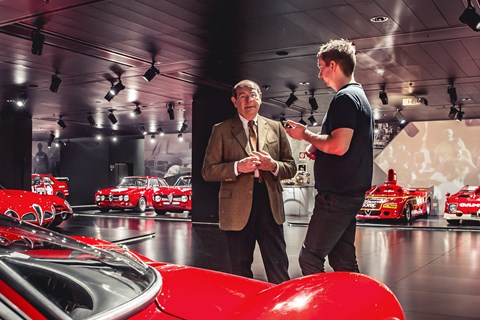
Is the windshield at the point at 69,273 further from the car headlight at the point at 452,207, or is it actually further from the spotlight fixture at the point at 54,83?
the car headlight at the point at 452,207

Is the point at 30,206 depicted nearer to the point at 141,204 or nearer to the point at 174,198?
the point at 174,198

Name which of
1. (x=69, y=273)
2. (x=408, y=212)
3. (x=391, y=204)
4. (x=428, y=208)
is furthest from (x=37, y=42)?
(x=428, y=208)

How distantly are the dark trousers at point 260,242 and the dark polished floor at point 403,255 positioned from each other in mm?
1533

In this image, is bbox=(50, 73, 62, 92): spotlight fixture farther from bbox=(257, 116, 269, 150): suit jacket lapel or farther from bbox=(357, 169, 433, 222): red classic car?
bbox=(357, 169, 433, 222): red classic car

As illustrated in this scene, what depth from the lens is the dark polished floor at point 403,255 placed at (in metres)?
4.74

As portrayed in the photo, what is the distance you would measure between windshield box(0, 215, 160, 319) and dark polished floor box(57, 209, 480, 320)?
10.7ft

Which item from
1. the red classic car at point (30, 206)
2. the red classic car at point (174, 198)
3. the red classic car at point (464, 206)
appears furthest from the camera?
the red classic car at point (174, 198)

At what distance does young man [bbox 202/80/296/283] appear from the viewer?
3201mm

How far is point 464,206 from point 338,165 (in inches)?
438

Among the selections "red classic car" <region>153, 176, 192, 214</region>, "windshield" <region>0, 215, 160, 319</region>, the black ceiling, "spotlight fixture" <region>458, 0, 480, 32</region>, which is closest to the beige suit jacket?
"windshield" <region>0, 215, 160, 319</region>

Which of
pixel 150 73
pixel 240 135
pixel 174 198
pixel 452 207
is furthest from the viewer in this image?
pixel 174 198

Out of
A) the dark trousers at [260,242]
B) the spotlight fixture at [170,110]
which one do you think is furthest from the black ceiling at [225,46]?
the dark trousers at [260,242]

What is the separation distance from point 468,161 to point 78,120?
13502 millimetres

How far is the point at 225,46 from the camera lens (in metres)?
7.83
